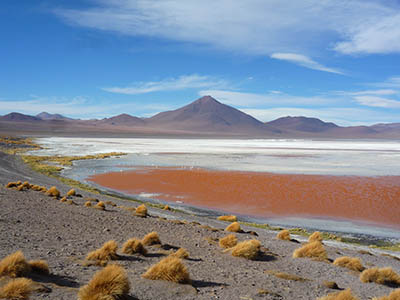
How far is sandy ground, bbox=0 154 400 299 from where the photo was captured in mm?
5359

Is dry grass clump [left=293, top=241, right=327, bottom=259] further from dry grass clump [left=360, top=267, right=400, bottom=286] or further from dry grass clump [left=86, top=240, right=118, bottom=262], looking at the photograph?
dry grass clump [left=86, top=240, right=118, bottom=262]

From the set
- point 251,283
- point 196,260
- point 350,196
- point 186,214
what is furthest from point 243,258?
point 350,196

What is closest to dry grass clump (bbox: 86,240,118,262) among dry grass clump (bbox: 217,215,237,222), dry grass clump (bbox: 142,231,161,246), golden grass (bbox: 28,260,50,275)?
golden grass (bbox: 28,260,50,275)

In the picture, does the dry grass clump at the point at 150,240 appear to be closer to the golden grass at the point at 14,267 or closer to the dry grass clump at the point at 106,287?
the golden grass at the point at 14,267

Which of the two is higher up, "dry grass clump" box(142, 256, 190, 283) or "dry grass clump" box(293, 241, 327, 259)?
"dry grass clump" box(142, 256, 190, 283)

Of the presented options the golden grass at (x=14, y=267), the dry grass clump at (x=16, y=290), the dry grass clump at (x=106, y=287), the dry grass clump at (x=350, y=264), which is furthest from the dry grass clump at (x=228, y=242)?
the dry grass clump at (x=16, y=290)

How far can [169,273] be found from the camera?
18.1 feet

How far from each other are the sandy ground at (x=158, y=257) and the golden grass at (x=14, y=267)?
0.24m

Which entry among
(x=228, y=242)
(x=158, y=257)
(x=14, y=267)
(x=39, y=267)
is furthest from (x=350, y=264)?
(x=14, y=267)

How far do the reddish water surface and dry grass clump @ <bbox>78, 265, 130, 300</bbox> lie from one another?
1105 centimetres

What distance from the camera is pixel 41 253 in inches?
256

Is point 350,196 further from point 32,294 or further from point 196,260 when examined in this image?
point 32,294

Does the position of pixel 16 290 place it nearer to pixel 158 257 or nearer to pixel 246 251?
pixel 158 257

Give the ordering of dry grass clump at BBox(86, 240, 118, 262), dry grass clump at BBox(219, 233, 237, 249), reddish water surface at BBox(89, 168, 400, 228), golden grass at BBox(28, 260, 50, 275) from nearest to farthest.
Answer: golden grass at BBox(28, 260, 50, 275) < dry grass clump at BBox(86, 240, 118, 262) < dry grass clump at BBox(219, 233, 237, 249) < reddish water surface at BBox(89, 168, 400, 228)
